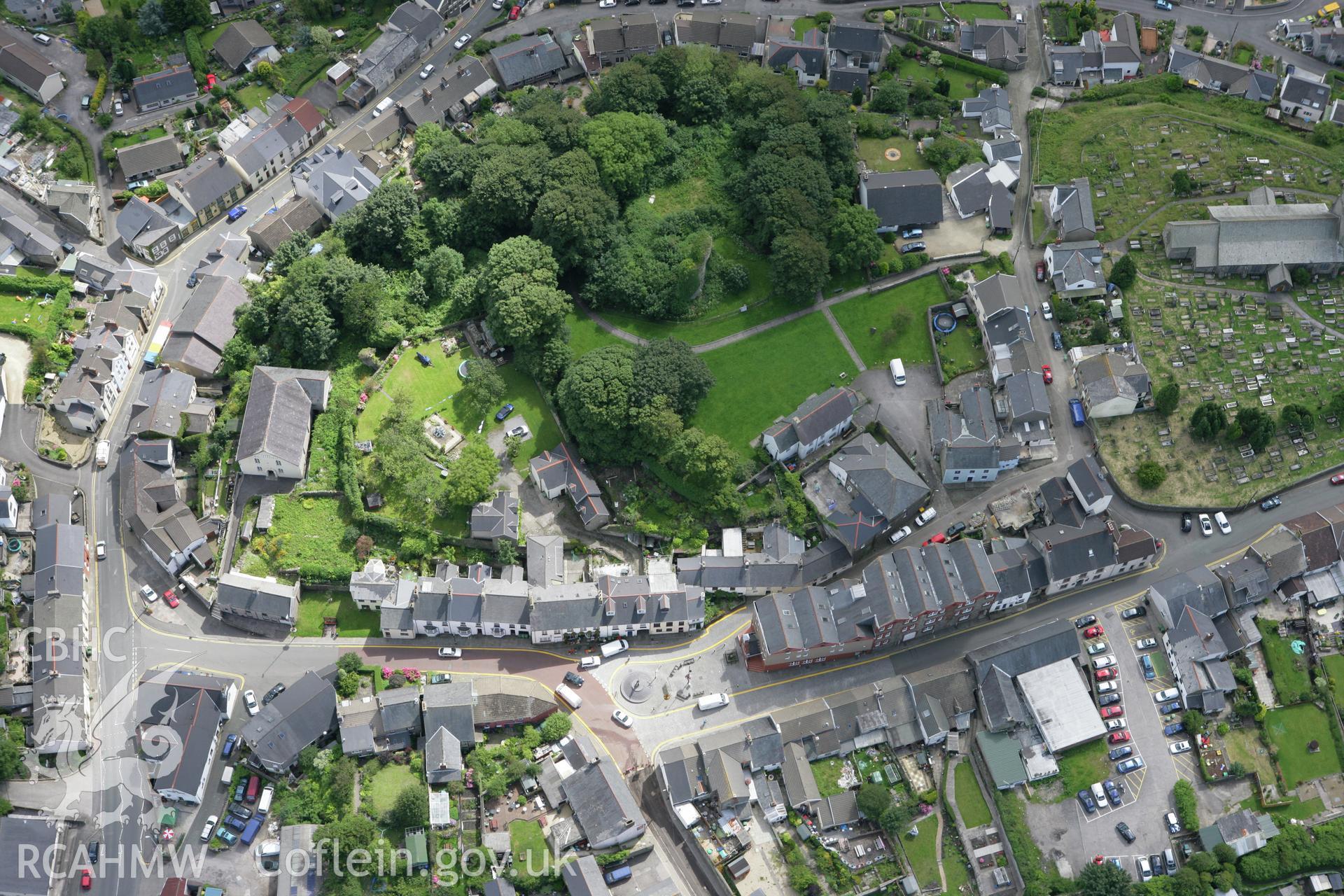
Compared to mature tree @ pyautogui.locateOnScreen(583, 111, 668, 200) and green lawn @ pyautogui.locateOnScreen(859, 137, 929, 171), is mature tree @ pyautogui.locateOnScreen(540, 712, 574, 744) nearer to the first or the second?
mature tree @ pyautogui.locateOnScreen(583, 111, 668, 200)

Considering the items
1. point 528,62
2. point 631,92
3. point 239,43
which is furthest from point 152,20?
point 631,92

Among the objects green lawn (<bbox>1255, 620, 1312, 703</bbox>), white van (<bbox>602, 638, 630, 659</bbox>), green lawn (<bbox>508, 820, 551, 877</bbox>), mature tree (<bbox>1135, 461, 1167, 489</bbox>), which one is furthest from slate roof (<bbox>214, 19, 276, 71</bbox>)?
green lawn (<bbox>1255, 620, 1312, 703</bbox>)

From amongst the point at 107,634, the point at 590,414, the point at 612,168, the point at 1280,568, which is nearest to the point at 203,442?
the point at 107,634

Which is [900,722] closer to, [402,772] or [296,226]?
[402,772]

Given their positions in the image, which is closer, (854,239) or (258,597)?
(258,597)

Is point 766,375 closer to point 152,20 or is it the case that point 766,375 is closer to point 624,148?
point 624,148

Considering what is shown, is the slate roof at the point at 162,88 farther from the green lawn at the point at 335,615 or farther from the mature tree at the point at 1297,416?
the mature tree at the point at 1297,416
